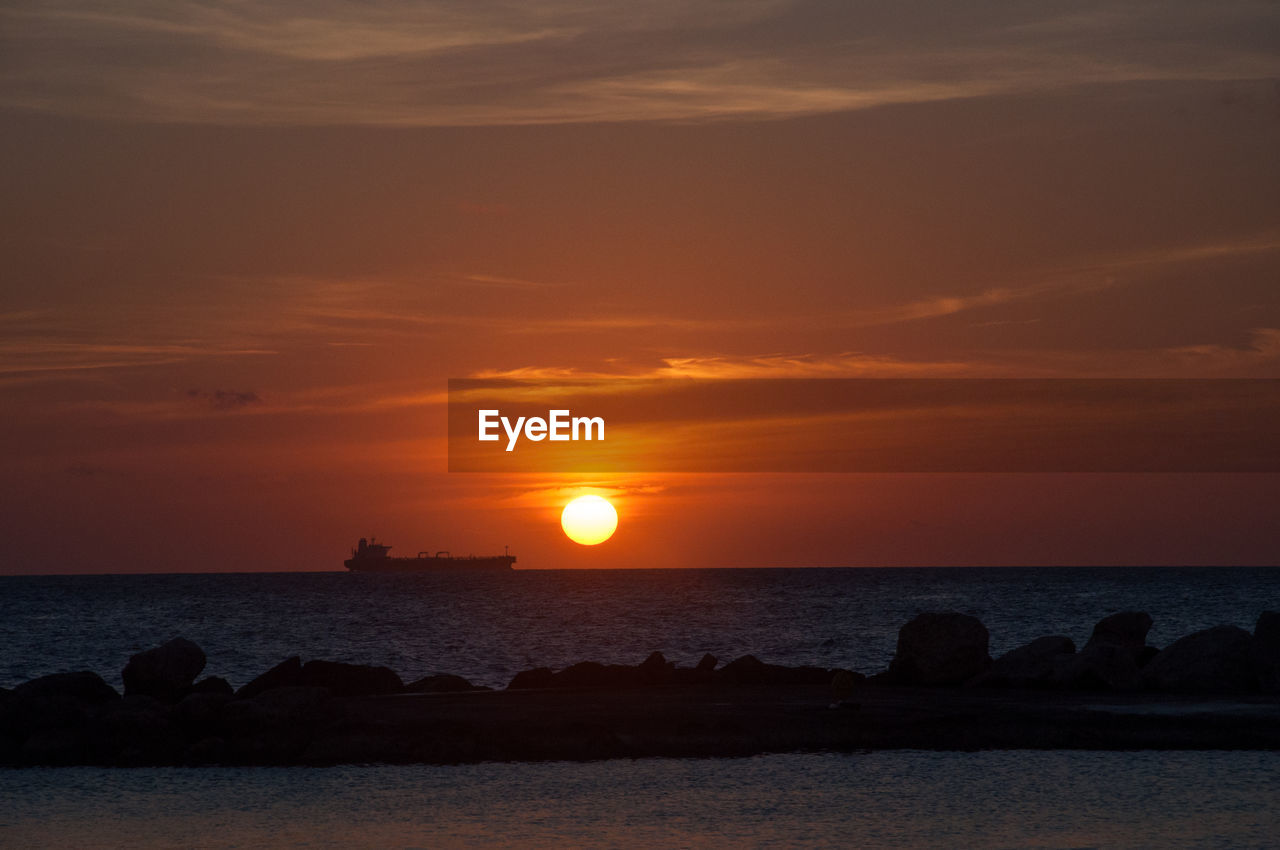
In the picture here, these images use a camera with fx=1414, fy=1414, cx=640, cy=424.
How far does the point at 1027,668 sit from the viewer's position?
5150 cm

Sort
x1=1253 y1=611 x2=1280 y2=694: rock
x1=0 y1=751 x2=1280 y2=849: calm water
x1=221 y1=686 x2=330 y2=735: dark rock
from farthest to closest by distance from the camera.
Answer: x1=1253 y1=611 x2=1280 y2=694: rock, x1=221 y1=686 x2=330 y2=735: dark rock, x1=0 y1=751 x2=1280 y2=849: calm water

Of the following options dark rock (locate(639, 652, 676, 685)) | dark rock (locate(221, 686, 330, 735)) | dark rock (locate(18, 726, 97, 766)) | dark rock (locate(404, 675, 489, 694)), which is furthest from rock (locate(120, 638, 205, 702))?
dark rock (locate(639, 652, 676, 685))

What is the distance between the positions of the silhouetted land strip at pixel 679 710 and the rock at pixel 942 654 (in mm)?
63

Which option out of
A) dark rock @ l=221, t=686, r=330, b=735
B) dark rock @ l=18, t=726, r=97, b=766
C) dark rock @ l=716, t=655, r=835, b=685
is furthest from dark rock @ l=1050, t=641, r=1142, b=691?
dark rock @ l=18, t=726, r=97, b=766

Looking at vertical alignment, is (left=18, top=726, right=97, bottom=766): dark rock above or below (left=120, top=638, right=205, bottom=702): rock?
below

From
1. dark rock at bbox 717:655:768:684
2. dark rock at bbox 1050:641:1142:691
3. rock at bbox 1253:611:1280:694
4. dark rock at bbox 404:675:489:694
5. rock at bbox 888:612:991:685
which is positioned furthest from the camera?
dark rock at bbox 717:655:768:684

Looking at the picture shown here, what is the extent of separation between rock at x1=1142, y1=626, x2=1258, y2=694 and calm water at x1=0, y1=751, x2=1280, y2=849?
13.0m

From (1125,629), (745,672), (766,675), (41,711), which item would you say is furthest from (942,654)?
(41,711)

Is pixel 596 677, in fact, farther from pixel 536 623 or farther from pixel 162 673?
pixel 536 623

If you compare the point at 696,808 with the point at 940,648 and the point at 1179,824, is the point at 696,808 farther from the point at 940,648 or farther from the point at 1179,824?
the point at 940,648

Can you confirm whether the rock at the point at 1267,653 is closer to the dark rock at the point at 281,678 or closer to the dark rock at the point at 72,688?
the dark rock at the point at 281,678

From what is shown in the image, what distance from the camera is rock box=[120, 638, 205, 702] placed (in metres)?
51.5

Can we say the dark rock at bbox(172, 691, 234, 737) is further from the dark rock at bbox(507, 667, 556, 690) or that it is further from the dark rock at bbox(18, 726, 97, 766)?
the dark rock at bbox(507, 667, 556, 690)

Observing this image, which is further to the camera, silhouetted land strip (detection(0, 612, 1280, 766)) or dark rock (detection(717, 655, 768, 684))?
dark rock (detection(717, 655, 768, 684))
